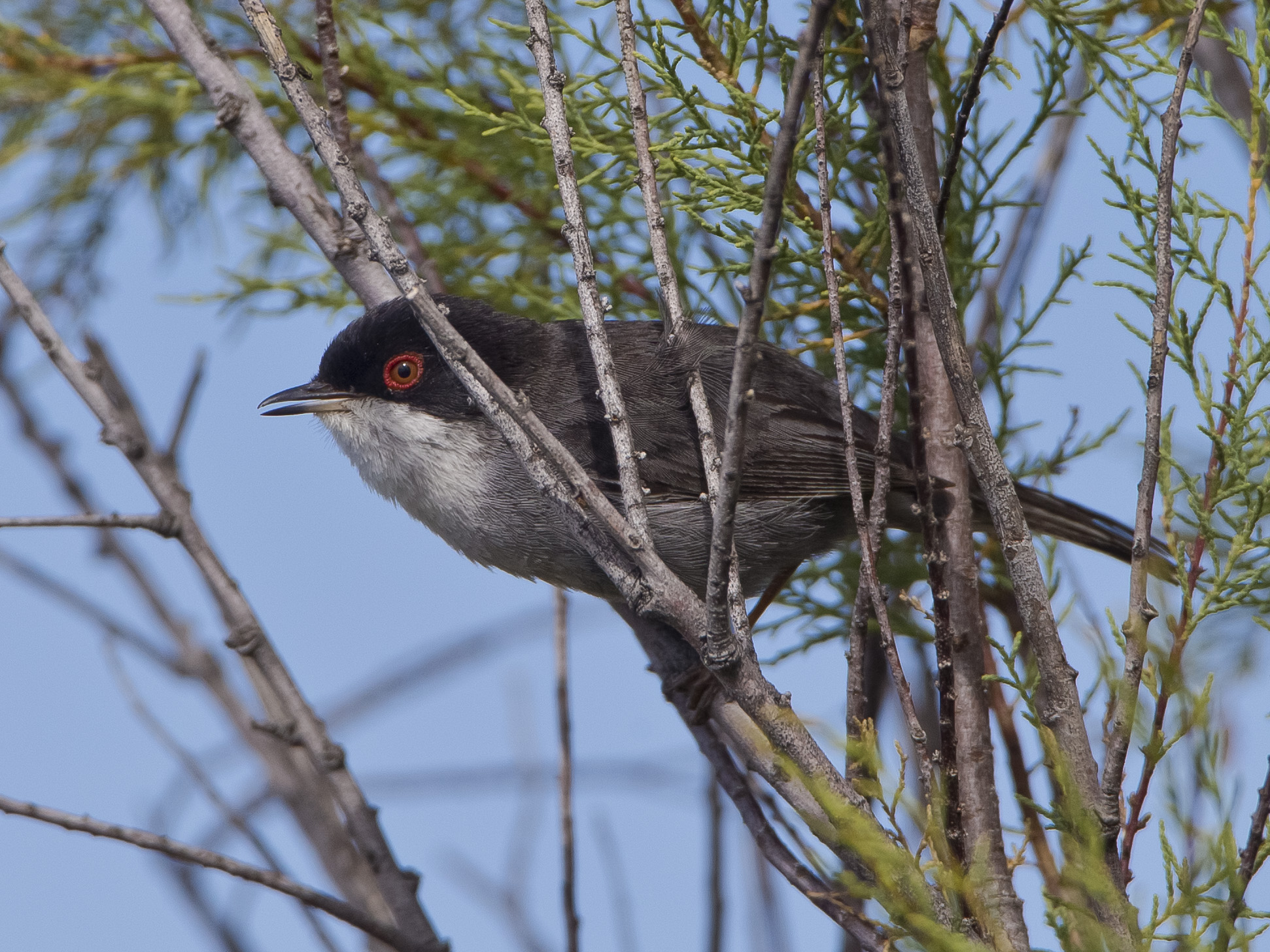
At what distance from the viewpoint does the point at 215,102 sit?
10.7ft

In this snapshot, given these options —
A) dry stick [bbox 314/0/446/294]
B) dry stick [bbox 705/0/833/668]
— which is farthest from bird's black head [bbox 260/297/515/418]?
dry stick [bbox 705/0/833/668]

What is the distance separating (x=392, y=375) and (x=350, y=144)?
2.27ft

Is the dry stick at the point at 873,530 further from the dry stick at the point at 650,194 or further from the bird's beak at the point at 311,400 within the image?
the bird's beak at the point at 311,400

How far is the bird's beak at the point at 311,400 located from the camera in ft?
11.7

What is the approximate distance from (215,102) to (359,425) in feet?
3.20

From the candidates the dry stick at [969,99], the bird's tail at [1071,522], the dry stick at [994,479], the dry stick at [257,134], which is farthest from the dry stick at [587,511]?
the bird's tail at [1071,522]

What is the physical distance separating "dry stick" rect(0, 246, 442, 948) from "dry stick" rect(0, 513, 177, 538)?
28 millimetres

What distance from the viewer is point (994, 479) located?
2.01 metres

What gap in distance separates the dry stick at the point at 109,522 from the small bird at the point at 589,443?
0.91 metres

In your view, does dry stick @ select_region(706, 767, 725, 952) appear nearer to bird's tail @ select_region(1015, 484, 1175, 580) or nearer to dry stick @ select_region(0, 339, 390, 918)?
dry stick @ select_region(0, 339, 390, 918)

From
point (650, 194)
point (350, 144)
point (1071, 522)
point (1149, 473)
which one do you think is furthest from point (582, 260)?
point (1071, 522)

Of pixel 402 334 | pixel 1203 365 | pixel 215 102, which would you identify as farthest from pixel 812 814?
pixel 215 102

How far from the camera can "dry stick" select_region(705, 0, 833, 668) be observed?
154 cm

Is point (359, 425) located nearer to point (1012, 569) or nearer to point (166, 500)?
point (166, 500)
